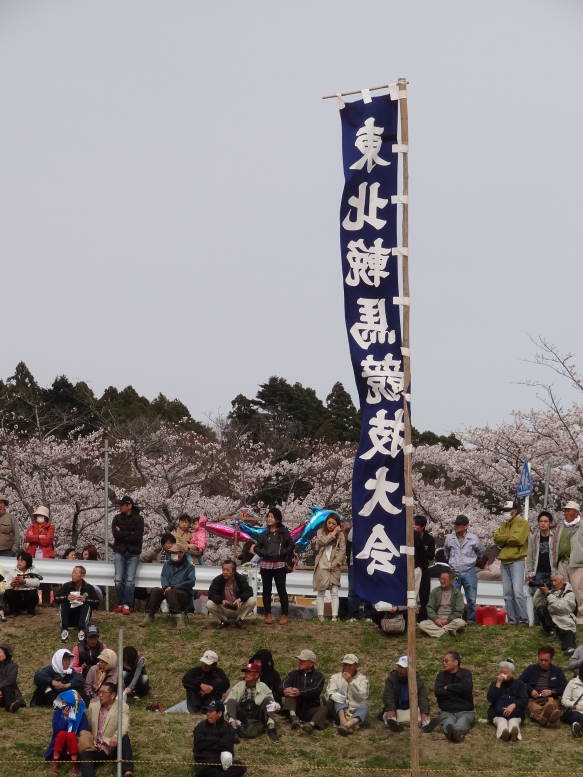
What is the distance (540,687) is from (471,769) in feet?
6.27

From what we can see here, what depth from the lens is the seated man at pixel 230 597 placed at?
19.7 m

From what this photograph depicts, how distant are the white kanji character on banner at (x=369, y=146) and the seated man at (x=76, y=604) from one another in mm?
8824

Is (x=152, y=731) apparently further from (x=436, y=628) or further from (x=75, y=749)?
(x=436, y=628)

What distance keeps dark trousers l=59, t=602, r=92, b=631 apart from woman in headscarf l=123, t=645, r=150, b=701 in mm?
2180

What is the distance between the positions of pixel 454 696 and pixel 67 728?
4.93m

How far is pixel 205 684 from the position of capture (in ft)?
54.6

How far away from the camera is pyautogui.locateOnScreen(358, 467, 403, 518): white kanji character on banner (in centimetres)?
1399

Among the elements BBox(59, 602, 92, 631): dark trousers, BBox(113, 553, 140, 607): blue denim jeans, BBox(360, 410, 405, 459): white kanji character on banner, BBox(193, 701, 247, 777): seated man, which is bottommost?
BBox(193, 701, 247, 777): seated man

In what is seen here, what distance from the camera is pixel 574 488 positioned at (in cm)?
3622

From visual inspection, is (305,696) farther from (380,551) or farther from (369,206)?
(369,206)

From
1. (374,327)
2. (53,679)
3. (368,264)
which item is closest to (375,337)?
(374,327)

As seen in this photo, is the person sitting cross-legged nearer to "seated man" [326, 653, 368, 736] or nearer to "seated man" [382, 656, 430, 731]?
"seated man" [382, 656, 430, 731]

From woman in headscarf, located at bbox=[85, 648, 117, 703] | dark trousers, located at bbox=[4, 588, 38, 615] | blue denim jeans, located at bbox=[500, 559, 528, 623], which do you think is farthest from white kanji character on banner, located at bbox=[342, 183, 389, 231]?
dark trousers, located at bbox=[4, 588, 38, 615]

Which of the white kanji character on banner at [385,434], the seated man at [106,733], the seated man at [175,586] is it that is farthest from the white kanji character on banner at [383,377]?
the seated man at [175,586]
